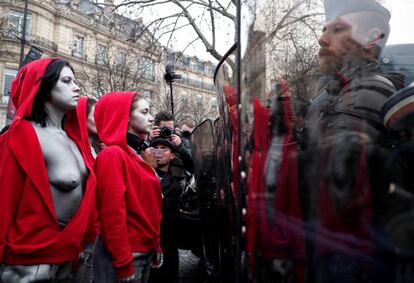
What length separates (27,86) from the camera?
1906 mm

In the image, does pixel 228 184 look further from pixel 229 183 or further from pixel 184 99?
pixel 184 99

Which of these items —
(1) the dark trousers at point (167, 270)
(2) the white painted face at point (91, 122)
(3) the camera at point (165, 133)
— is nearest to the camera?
(2) the white painted face at point (91, 122)

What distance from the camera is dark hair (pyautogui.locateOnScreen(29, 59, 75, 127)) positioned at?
1900 mm

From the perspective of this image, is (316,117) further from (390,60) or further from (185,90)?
(185,90)

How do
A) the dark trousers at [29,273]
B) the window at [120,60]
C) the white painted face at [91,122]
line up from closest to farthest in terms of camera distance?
the dark trousers at [29,273]
the white painted face at [91,122]
the window at [120,60]

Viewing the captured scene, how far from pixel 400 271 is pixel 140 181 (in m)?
1.71

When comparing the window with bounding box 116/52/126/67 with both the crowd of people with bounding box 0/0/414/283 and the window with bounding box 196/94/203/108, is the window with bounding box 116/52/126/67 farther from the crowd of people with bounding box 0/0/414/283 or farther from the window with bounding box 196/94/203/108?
the crowd of people with bounding box 0/0/414/283

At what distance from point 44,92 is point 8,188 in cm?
56

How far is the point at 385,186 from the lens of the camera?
3.27ft

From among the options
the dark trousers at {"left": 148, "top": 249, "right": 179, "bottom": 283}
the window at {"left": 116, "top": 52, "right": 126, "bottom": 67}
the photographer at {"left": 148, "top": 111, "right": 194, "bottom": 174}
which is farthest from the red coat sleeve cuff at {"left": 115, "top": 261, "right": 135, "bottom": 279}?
the window at {"left": 116, "top": 52, "right": 126, "bottom": 67}

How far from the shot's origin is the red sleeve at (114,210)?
82.7 inches

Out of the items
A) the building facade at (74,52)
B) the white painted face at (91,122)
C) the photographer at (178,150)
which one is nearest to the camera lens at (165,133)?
the photographer at (178,150)

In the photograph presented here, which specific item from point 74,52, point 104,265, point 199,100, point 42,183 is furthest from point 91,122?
point 199,100

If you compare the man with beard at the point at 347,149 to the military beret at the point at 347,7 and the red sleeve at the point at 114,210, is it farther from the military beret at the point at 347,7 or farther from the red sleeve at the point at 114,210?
the red sleeve at the point at 114,210
